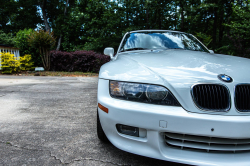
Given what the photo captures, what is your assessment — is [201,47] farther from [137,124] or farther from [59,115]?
[59,115]

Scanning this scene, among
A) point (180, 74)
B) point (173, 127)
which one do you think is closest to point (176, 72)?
point (180, 74)

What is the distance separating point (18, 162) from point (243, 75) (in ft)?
6.93

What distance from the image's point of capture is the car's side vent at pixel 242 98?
1352mm

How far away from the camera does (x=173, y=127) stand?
1.28 m

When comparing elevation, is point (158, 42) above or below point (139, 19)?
below

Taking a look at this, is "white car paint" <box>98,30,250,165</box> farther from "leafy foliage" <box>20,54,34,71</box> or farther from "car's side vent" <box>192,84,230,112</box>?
"leafy foliage" <box>20,54,34,71</box>

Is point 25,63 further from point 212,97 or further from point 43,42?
point 212,97

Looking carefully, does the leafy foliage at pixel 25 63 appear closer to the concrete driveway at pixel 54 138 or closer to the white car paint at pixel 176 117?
the concrete driveway at pixel 54 138

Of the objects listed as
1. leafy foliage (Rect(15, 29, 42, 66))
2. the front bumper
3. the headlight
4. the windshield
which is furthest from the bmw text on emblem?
leafy foliage (Rect(15, 29, 42, 66))

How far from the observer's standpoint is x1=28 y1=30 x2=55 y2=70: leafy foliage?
1009 cm

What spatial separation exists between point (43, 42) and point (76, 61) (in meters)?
2.16

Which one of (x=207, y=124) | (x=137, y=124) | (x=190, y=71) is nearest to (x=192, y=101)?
(x=207, y=124)

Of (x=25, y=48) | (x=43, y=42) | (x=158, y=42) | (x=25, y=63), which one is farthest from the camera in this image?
(x=25, y=48)

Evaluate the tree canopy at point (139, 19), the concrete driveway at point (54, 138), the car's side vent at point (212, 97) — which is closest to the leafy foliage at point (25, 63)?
the tree canopy at point (139, 19)
